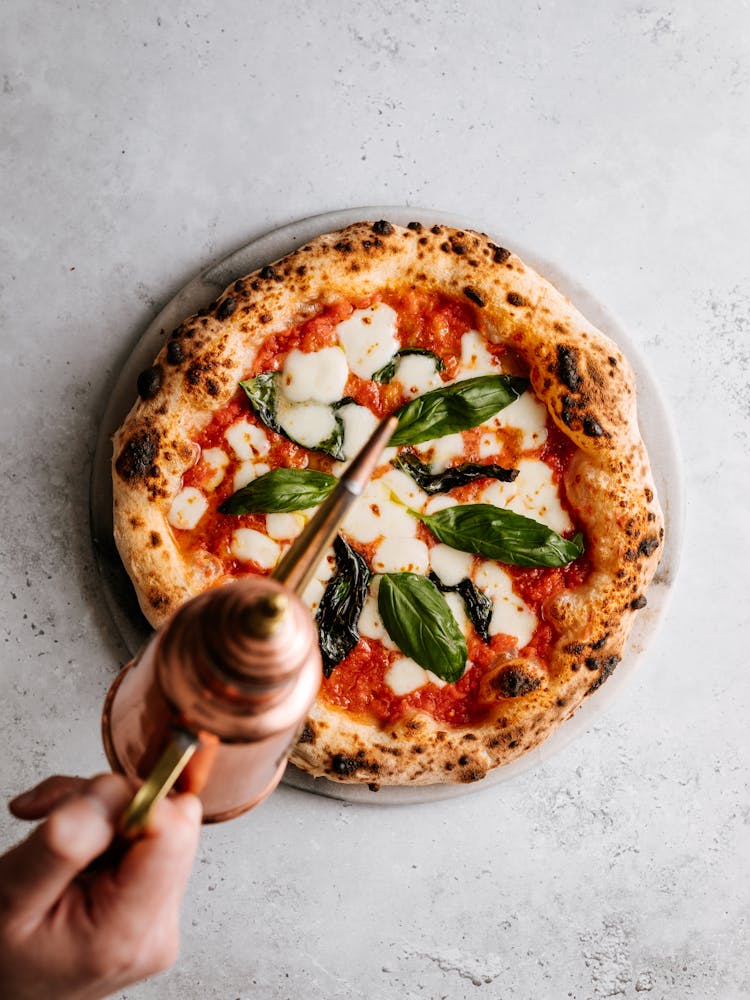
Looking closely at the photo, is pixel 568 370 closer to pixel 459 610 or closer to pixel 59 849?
pixel 459 610

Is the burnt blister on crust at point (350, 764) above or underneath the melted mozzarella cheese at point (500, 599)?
underneath

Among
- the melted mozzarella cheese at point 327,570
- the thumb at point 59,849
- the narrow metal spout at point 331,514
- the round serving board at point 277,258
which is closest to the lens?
the narrow metal spout at point 331,514

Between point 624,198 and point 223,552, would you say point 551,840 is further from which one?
point 624,198

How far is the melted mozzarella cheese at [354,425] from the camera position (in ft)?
8.62

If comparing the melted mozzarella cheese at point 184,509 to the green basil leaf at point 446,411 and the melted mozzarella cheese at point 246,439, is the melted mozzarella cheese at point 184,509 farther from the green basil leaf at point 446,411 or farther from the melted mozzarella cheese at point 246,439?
the green basil leaf at point 446,411

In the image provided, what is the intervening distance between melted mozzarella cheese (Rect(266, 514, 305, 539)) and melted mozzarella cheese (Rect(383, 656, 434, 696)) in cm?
44

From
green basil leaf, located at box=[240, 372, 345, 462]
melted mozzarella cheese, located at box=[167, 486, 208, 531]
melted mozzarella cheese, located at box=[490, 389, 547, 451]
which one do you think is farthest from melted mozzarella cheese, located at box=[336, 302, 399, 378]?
melted mozzarella cheese, located at box=[167, 486, 208, 531]

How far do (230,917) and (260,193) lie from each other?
2104mm

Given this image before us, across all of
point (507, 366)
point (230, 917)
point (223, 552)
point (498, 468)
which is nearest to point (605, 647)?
point (498, 468)

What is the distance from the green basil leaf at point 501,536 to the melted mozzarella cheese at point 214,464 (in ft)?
1.82

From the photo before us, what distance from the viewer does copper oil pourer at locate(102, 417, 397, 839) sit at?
47.5 inches

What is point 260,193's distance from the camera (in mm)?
2893

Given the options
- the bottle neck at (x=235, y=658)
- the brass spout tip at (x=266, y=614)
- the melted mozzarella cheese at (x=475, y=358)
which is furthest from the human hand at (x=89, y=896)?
the melted mozzarella cheese at (x=475, y=358)

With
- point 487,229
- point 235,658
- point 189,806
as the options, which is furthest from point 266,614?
point 487,229
